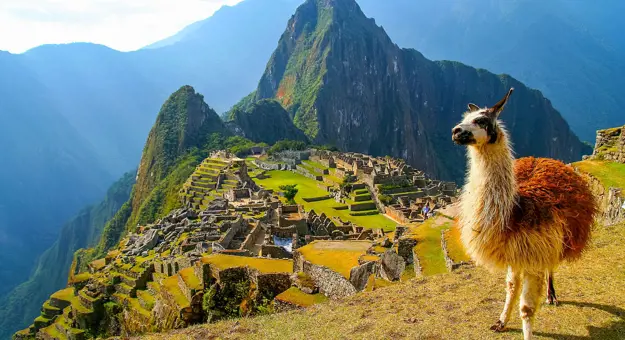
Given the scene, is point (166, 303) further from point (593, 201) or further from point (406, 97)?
point (406, 97)

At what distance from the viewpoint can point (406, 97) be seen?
170375 mm

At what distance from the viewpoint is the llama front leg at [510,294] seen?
4.52m

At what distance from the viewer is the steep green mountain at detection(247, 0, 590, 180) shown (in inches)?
5591

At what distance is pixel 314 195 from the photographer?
132 ft

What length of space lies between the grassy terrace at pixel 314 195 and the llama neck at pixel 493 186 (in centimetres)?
2254

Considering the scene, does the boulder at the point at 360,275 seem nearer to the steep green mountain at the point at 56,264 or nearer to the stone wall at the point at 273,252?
the stone wall at the point at 273,252

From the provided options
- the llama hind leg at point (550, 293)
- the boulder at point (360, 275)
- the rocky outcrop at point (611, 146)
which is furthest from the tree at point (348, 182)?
the llama hind leg at point (550, 293)

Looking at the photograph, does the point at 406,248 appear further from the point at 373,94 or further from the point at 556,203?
the point at 373,94

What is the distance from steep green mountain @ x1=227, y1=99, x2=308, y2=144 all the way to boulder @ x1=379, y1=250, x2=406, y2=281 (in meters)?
88.2

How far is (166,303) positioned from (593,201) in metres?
9.95

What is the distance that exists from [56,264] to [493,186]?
257 feet

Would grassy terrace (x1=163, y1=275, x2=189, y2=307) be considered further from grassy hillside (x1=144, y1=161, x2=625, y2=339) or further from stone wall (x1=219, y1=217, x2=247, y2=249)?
grassy hillside (x1=144, y1=161, x2=625, y2=339)

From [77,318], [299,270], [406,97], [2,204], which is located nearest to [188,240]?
[77,318]

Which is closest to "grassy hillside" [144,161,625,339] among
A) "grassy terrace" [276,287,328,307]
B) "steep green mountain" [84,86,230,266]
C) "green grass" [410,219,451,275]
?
"green grass" [410,219,451,275]
